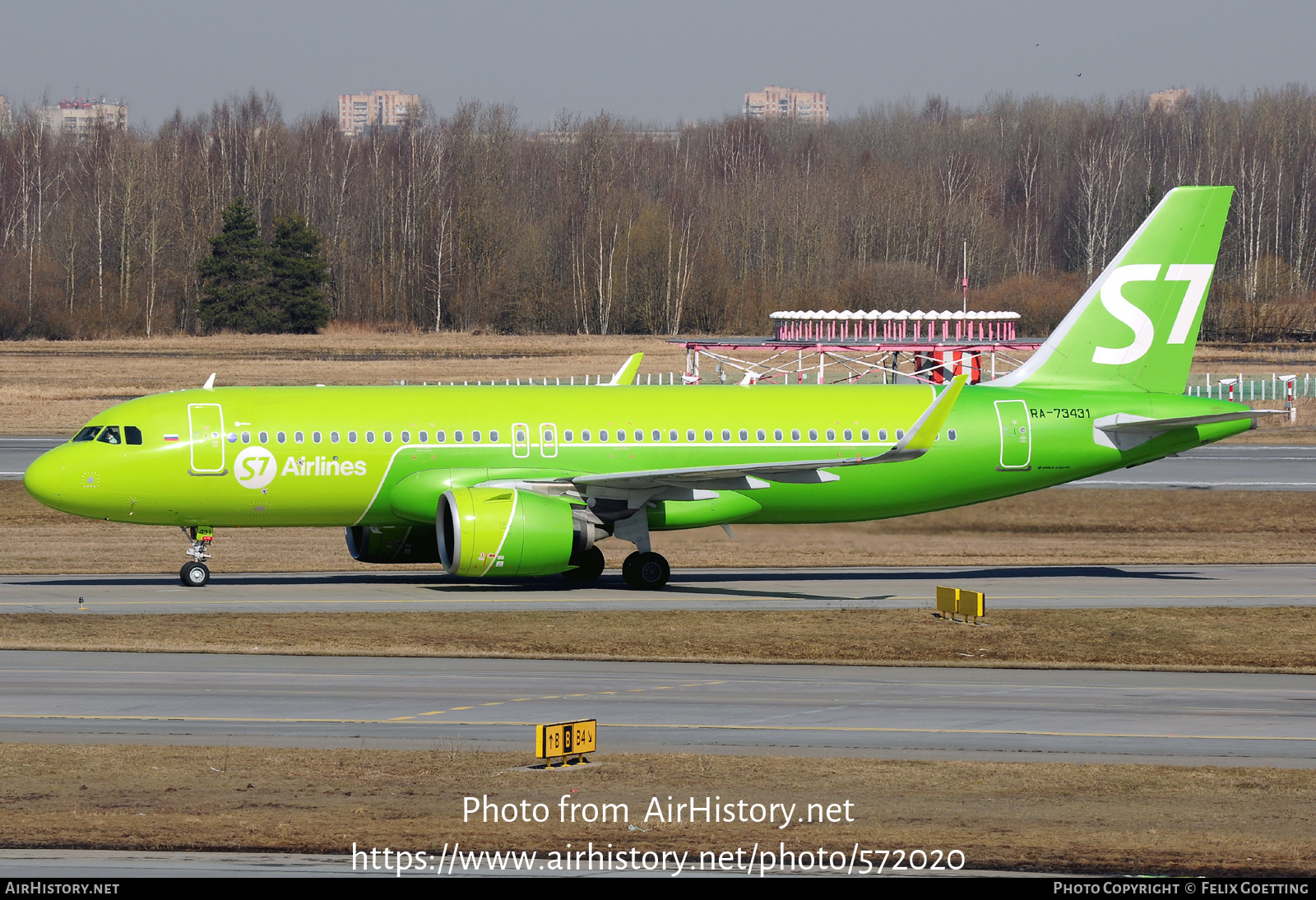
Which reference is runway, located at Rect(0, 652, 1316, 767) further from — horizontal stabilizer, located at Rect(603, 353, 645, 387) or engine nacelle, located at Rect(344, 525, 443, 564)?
horizontal stabilizer, located at Rect(603, 353, 645, 387)

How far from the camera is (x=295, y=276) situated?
13300 centimetres

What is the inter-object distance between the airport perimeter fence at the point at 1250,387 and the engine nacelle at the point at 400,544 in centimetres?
5394

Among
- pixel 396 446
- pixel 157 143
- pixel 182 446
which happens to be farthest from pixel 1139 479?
pixel 157 143

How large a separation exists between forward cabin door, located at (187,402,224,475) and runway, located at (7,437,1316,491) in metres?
24.0

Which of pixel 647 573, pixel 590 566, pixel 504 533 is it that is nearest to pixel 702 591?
pixel 647 573

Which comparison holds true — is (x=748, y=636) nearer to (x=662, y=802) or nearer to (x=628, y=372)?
(x=662, y=802)

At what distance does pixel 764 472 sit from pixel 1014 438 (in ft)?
25.2

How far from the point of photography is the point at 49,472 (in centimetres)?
3469

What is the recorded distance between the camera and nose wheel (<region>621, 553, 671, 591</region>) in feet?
119

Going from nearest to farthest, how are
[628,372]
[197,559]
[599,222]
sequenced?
[197,559]
[628,372]
[599,222]

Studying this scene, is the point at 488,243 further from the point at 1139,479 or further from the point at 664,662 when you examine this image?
the point at 664,662

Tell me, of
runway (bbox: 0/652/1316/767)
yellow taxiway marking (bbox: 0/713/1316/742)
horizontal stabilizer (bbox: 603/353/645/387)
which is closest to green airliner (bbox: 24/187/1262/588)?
horizontal stabilizer (bbox: 603/353/645/387)

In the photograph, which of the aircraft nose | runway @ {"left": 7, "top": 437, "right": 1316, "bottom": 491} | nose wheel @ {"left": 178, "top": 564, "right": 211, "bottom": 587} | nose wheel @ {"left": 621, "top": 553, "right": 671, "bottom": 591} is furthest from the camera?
runway @ {"left": 7, "top": 437, "right": 1316, "bottom": 491}

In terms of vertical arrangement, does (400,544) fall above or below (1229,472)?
below
